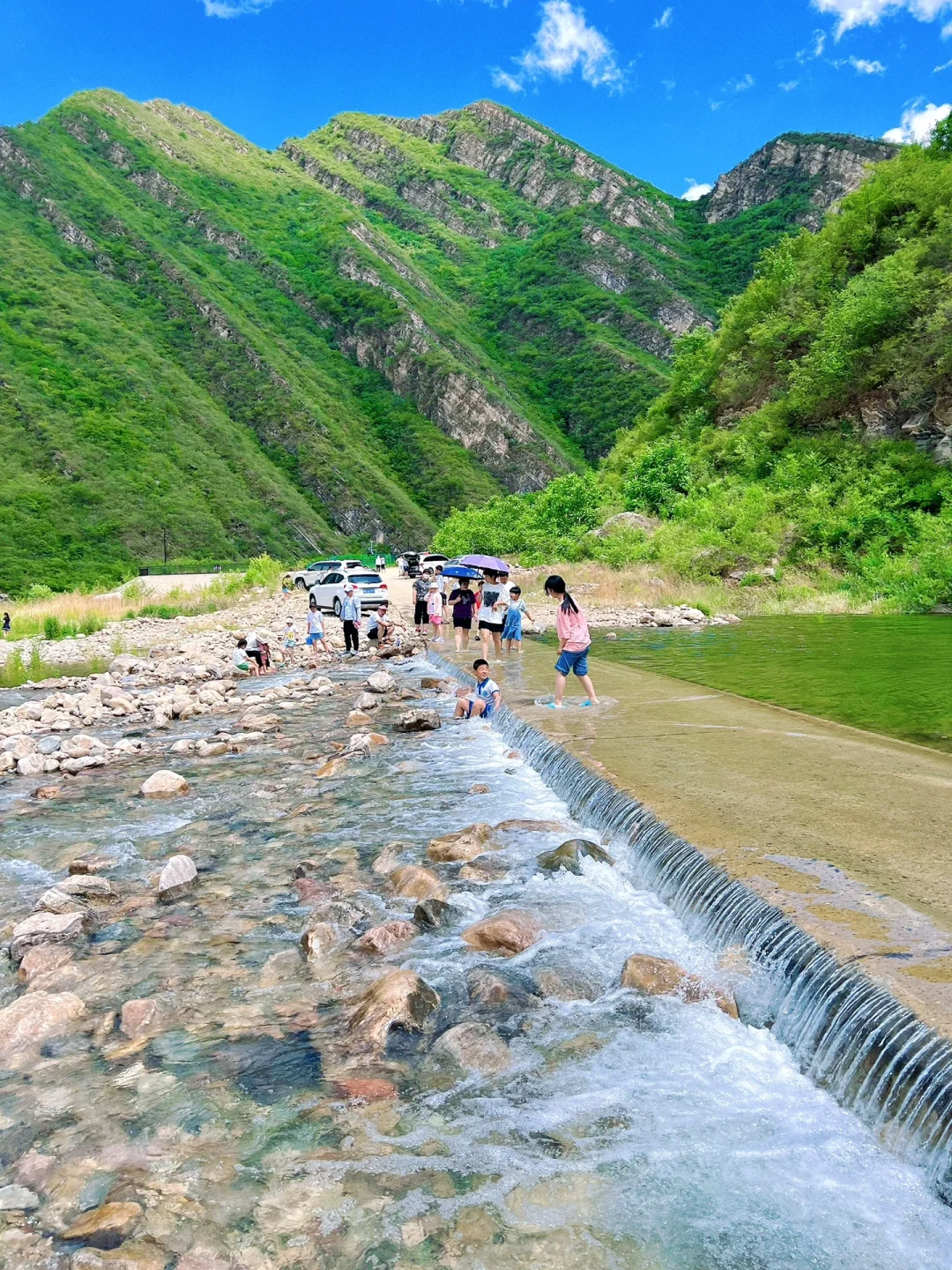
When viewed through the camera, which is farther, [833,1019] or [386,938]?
[386,938]

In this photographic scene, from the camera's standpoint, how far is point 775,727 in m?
10.7

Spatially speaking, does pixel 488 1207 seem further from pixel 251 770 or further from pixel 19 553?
pixel 19 553

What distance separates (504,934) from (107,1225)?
3240 mm

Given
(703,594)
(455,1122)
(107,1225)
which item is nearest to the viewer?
(107,1225)

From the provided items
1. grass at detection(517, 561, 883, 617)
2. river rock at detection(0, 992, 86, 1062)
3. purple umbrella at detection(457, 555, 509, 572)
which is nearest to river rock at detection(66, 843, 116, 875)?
river rock at detection(0, 992, 86, 1062)

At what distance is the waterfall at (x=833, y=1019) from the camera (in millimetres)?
3777

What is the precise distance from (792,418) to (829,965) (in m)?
42.3

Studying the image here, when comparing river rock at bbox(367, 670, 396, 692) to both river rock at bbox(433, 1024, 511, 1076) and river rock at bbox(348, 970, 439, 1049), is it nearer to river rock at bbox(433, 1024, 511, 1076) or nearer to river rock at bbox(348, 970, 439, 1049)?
river rock at bbox(348, 970, 439, 1049)

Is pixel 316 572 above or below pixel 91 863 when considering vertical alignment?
above

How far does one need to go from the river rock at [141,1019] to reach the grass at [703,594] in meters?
26.3

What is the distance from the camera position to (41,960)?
5910mm

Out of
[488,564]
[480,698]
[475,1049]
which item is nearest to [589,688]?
[480,698]

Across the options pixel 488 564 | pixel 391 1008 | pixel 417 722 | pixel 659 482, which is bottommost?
pixel 391 1008

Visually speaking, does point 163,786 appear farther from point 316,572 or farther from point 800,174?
point 800,174
